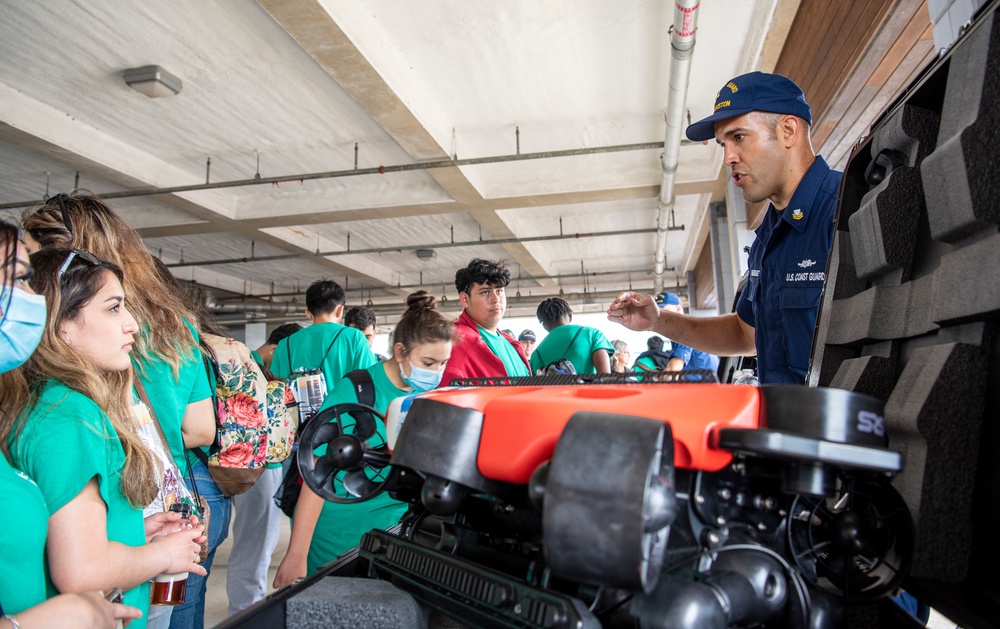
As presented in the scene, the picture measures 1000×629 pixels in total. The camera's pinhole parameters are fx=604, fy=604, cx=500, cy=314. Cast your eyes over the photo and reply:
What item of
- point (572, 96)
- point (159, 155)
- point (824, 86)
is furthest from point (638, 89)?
point (159, 155)

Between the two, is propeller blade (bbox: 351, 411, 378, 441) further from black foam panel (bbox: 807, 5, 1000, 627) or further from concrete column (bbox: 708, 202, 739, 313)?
concrete column (bbox: 708, 202, 739, 313)

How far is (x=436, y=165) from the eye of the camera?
670 cm

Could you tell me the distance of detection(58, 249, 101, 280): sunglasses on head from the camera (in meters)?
1.38

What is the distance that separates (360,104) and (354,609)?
5406mm

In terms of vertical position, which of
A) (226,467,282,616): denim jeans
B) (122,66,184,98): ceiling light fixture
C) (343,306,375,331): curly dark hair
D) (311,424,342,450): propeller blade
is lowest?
(226,467,282,616): denim jeans

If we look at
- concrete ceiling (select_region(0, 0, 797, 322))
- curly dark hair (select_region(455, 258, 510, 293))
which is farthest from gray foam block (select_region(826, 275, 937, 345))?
concrete ceiling (select_region(0, 0, 797, 322))

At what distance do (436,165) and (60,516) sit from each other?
19.4 ft

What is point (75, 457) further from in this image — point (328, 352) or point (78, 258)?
point (328, 352)

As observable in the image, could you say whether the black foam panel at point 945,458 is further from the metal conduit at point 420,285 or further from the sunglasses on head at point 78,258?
the metal conduit at point 420,285

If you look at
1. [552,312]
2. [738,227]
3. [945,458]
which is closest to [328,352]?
[552,312]

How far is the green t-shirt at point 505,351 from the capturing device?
2.77 m

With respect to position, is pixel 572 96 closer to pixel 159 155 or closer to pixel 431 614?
pixel 159 155

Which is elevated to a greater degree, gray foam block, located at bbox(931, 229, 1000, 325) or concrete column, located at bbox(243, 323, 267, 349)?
concrete column, located at bbox(243, 323, 267, 349)

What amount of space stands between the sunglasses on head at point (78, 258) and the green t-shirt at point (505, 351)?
158 cm
